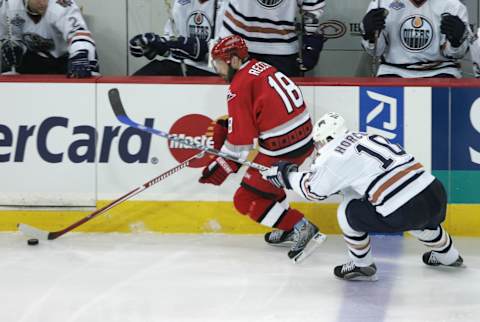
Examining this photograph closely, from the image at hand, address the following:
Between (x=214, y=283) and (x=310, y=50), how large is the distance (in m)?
1.63

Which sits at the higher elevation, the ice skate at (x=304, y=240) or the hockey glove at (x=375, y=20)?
the hockey glove at (x=375, y=20)

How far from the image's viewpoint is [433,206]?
3988mm

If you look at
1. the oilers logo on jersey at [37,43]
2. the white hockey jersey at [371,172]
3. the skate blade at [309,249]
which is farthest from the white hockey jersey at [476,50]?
the oilers logo on jersey at [37,43]

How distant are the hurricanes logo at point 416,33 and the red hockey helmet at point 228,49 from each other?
50.8 inches

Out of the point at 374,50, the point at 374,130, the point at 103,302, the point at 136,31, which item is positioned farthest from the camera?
the point at 136,31

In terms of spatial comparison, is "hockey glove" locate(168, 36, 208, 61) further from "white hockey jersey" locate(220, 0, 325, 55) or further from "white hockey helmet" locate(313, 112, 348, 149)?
"white hockey helmet" locate(313, 112, 348, 149)

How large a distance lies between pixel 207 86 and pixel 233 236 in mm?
718

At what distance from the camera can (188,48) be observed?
18.6ft

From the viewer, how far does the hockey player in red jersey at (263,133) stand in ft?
14.8

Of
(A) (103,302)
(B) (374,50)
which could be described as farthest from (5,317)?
(B) (374,50)

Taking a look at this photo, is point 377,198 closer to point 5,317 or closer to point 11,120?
point 5,317

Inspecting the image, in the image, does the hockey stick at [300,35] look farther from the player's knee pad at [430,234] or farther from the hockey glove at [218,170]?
the player's knee pad at [430,234]

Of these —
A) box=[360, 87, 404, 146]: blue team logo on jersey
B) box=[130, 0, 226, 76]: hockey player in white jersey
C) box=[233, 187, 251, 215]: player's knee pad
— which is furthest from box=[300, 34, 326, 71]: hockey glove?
box=[233, 187, 251, 215]: player's knee pad

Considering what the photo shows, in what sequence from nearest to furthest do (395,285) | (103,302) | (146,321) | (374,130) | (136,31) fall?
1. (146,321)
2. (103,302)
3. (395,285)
4. (374,130)
5. (136,31)
